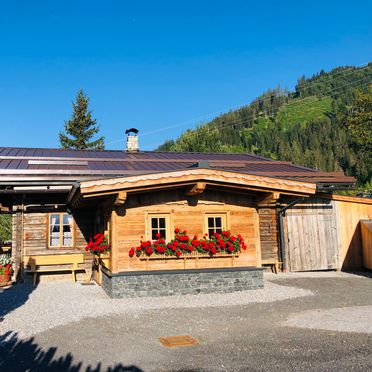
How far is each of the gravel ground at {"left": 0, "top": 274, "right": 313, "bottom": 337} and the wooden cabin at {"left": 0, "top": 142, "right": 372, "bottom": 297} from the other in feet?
1.73

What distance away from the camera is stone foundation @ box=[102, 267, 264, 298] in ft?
32.5

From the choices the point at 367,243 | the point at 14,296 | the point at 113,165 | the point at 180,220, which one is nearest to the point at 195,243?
the point at 180,220

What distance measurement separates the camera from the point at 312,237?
14969 millimetres

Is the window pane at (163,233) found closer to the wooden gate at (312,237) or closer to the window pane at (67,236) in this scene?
the window pane at (67,236)

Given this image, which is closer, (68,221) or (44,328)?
(44,328)

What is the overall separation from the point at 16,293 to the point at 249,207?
6.63 metres

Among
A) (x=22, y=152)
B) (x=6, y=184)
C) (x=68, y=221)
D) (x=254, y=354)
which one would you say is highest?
(x=22, y=152)

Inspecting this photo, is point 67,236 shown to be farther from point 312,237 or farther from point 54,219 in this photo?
point 312,237

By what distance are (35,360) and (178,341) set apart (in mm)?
2067

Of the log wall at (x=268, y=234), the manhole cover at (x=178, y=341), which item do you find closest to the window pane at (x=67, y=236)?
the log wall at (x=268, y=234)

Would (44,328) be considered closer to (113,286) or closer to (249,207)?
(113,286)

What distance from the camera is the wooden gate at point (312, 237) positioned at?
14.8 metres

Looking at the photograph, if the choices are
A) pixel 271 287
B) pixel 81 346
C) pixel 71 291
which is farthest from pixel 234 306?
pixel 71 291

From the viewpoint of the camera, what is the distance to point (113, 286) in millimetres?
9773
